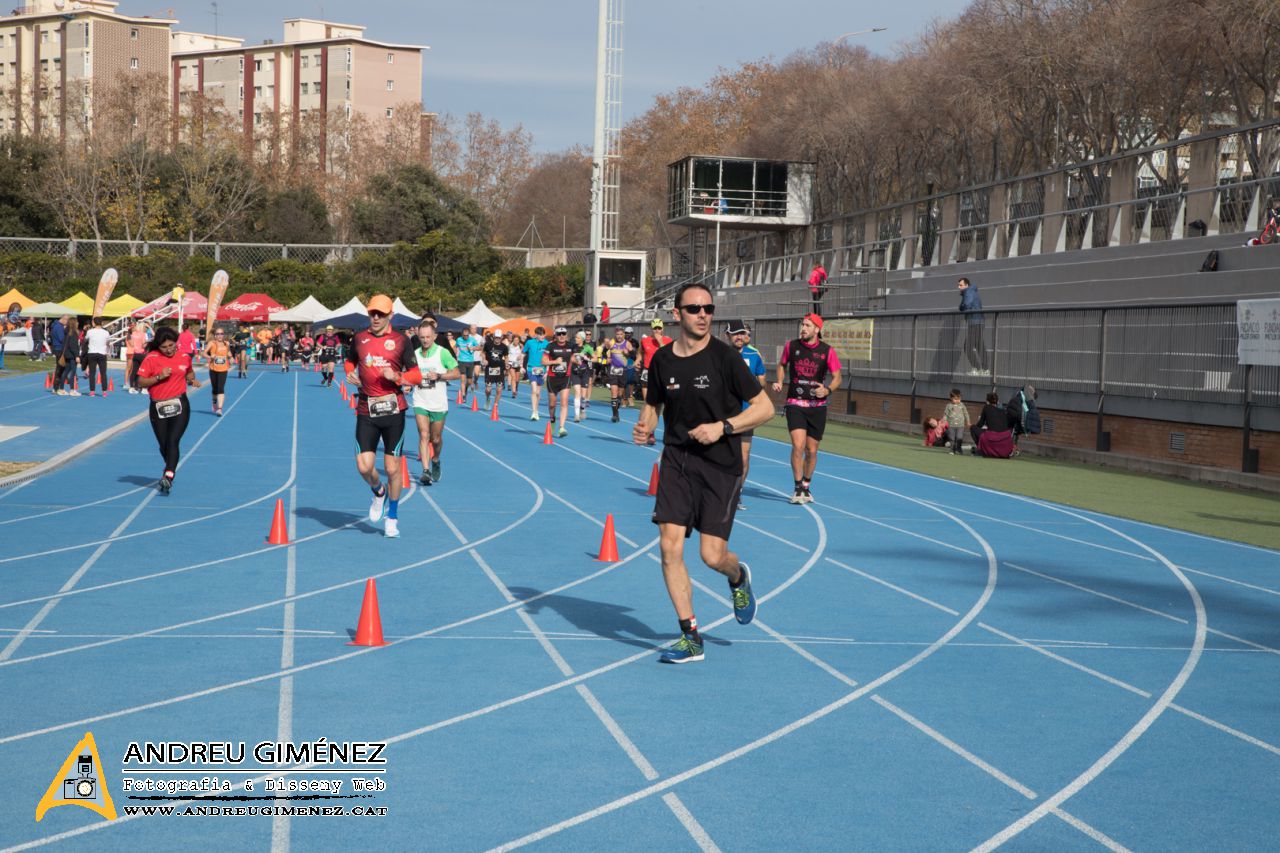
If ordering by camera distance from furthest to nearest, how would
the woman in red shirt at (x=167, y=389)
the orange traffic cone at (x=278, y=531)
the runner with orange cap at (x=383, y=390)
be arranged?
1. the woman in red shirt at (x=167, y=389)
2. the runner with orange cap at (x=383, y=390)
3. the orange traffic cone at (x=278, y=531)

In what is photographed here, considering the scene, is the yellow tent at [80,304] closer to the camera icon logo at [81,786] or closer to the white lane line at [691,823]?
the camera icon logo at [81,786]

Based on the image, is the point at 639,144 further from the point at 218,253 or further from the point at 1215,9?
the point at 1215,9

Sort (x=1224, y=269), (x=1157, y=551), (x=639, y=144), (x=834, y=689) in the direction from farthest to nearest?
(x=639, y=144), (x=1224, y=269), (x=1157, y=551), (x=834, y=689)

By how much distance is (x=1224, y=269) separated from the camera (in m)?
25.4

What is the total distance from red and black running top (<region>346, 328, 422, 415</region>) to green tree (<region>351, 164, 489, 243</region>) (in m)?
69.4

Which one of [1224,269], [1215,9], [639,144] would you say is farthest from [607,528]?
[639,144]

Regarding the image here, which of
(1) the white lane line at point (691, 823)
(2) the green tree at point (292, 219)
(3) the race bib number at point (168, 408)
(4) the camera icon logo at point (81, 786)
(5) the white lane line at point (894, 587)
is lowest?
(5) the white lane line at point (894, 587)

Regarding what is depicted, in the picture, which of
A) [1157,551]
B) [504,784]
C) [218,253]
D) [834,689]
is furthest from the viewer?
[218,253]

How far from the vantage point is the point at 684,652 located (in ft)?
25.7

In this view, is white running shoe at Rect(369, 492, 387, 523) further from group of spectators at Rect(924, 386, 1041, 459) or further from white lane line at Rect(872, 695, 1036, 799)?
group of spectators at Rect(924, 386, 1041, 459)

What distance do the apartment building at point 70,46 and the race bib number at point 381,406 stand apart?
336 feet

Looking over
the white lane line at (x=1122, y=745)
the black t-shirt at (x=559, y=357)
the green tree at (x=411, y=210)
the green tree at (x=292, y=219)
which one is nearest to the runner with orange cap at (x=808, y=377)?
the white lane line at (x=1122, y=745)

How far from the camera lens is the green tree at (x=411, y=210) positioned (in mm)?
82188

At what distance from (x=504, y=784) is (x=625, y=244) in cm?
10368
